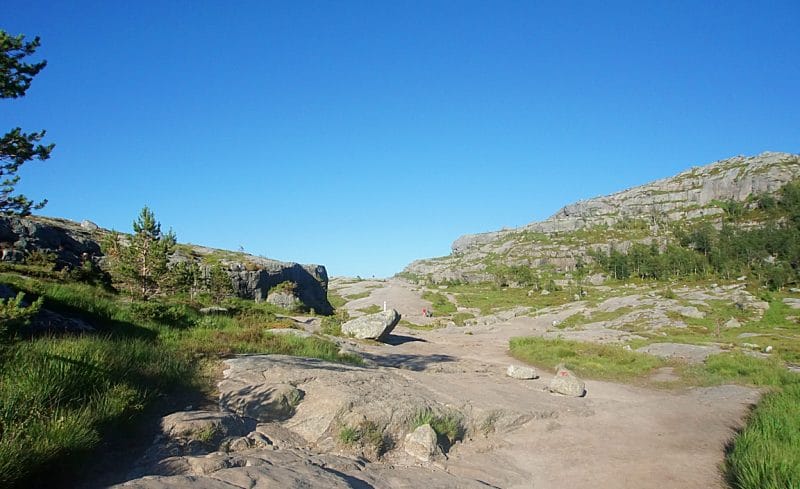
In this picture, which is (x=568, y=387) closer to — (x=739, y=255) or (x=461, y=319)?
(x=461, y=319)

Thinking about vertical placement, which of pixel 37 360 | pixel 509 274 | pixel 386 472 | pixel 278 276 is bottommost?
pixel 386 472

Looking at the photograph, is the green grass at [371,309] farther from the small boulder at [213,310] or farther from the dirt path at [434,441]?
the dirt path at [434,441]

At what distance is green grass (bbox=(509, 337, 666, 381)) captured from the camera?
74.3 feet

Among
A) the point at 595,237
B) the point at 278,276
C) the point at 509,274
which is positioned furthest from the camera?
the point at 595,237

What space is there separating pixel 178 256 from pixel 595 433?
37.2m

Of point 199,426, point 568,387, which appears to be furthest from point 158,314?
point 568,387

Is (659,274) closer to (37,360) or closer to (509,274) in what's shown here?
(509,274)

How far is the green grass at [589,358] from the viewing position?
22.6 metres

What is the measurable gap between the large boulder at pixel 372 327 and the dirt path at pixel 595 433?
7445 millimetres

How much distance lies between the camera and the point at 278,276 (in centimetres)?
4578

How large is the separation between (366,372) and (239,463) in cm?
714

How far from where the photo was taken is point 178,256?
131 feet

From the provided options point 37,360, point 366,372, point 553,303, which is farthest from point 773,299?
point 37,360

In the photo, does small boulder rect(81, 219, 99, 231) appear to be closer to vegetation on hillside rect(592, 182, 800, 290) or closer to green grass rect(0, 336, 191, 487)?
green grass rect(0, 336, 191, 487)
